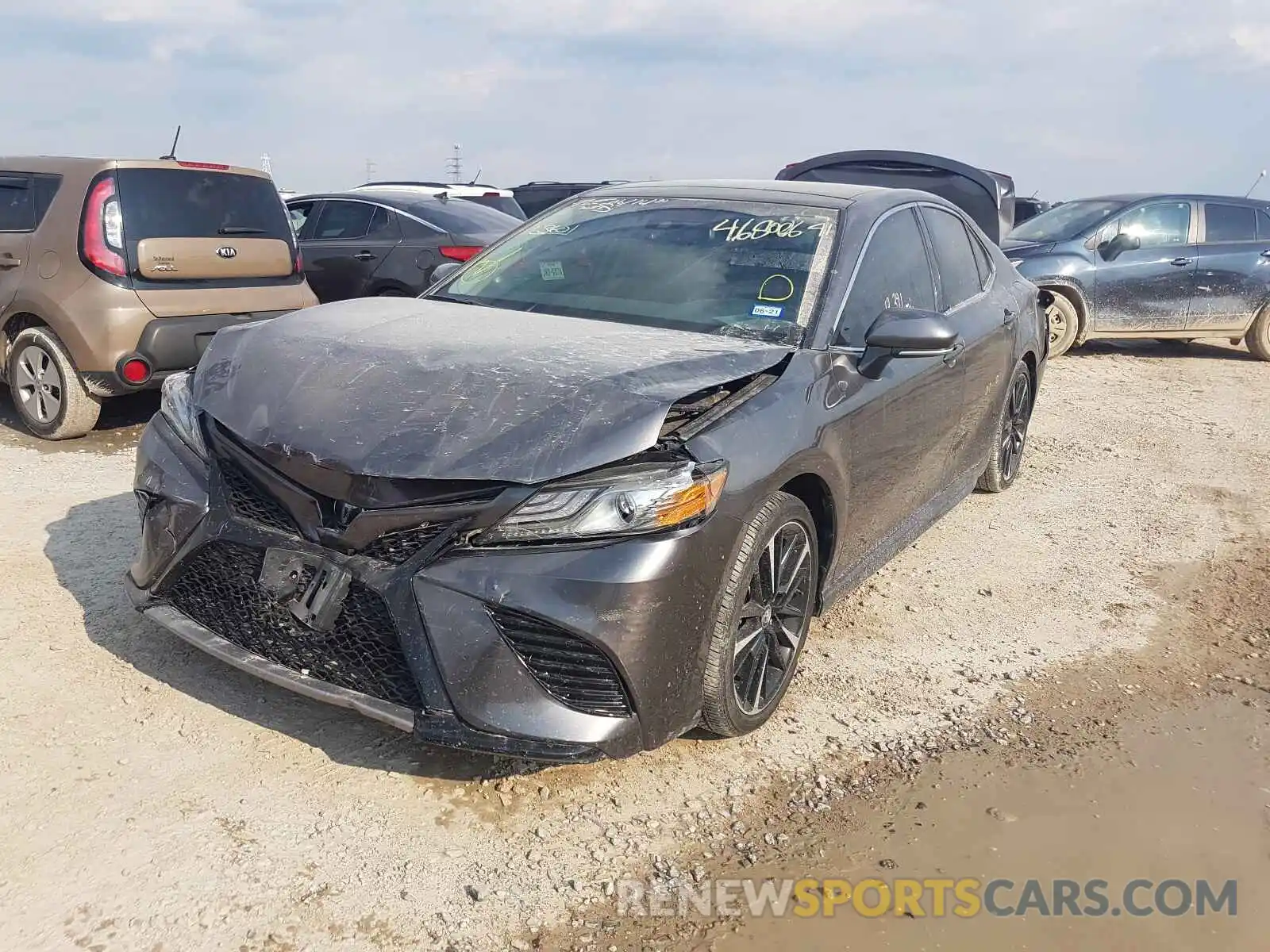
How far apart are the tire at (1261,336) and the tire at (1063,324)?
2.27 m

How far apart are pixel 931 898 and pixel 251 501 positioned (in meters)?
2.07

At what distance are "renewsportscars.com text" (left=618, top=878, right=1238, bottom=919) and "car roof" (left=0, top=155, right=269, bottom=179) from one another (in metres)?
5.18

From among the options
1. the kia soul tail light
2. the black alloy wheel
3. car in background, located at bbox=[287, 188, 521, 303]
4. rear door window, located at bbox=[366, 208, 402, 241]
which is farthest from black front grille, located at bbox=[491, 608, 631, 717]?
rear door window, located at bbox=[366, 208, 402, 241]

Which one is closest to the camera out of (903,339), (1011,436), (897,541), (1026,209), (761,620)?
(761,620)

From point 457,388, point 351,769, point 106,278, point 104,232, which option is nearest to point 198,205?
point 104,232

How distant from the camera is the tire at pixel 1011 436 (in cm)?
553

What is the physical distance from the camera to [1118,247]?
10172 mm

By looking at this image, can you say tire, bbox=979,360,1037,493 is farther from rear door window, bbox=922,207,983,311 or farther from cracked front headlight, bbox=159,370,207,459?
cracked front headlight, bbox=159,370,207,459

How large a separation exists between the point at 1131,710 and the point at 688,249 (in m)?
2.27

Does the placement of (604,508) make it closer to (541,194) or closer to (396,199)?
(396,199)

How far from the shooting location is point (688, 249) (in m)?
3.87

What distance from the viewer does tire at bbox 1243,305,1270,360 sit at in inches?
433

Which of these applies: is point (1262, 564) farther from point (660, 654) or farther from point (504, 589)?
point (504, 589)

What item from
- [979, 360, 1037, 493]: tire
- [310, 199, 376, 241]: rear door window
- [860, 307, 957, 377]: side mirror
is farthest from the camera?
[310, 199, 376, 241]: rear door window
